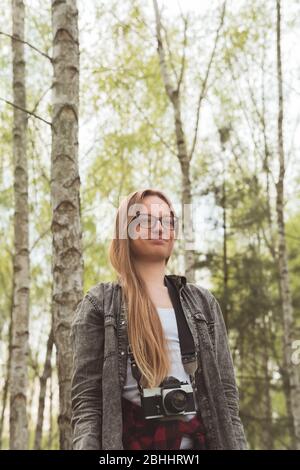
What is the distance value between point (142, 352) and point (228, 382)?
0.37 metres

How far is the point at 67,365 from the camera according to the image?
3186 mm

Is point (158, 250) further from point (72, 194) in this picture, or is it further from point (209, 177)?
point (209, 177)

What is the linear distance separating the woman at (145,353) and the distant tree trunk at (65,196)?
3.95 feet

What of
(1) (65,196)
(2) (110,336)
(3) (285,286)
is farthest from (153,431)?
(3) (285,286)

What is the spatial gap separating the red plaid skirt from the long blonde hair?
0.34 ft

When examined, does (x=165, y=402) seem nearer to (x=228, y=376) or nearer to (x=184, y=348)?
(x=184, y=348)

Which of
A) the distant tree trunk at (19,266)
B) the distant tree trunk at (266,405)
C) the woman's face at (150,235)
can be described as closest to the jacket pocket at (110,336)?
the woman's face at (150,235)

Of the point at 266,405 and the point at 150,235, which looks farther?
the point at 266,405

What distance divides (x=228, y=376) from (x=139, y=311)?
42 cm

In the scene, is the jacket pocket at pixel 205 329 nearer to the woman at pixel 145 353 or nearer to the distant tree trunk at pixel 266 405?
the woman at pixel 145 353

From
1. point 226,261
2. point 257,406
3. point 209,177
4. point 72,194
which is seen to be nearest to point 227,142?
point 209,177

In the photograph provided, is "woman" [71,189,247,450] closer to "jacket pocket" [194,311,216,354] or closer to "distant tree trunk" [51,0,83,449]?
"jacket pocket" [194,311,216,354]

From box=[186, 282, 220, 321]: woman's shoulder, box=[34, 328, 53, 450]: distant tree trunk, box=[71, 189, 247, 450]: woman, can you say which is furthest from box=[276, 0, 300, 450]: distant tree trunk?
box=[71, 189, 247, 450]: woman

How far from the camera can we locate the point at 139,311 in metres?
1.92
